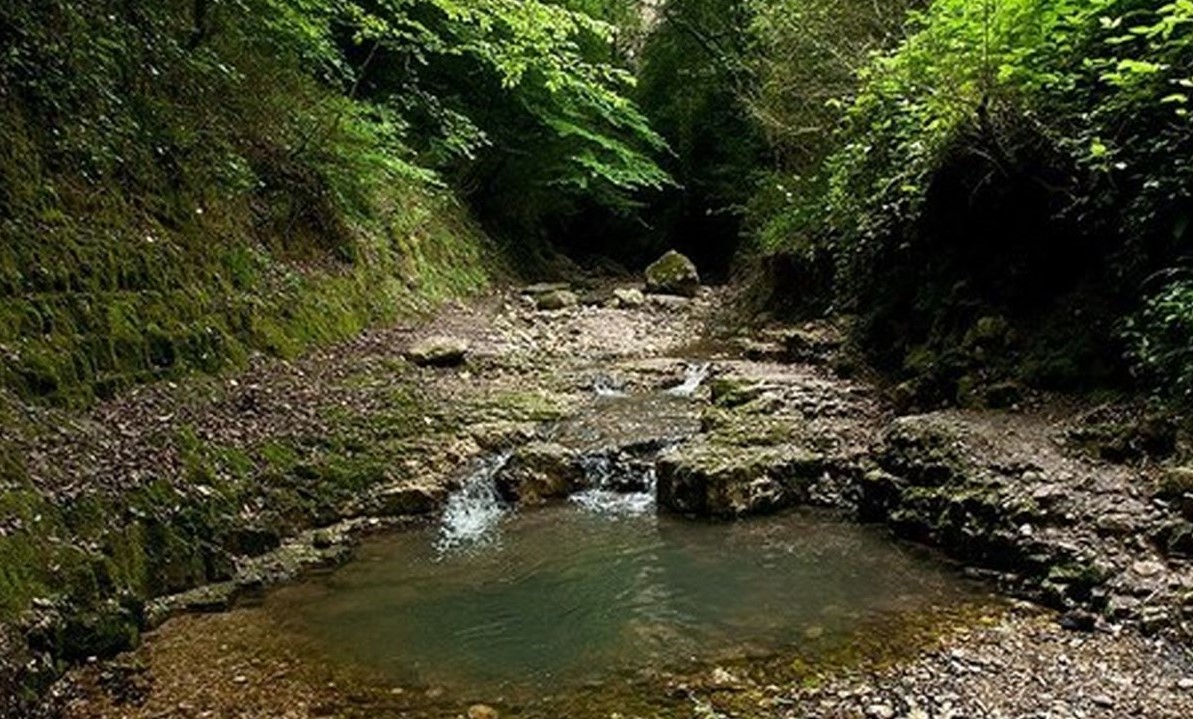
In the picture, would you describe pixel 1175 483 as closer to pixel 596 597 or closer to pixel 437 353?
pixel 596 597

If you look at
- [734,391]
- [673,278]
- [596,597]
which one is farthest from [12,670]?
[673,278]

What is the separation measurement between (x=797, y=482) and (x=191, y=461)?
15.7ft

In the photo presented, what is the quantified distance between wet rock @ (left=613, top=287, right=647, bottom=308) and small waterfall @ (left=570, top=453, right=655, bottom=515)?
10.8 metres

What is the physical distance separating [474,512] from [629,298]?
12.2 metres

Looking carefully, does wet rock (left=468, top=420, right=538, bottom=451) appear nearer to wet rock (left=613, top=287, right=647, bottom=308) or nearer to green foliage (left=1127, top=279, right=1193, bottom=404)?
green foliage (left=1127, top=279, right=1193, bottom=404)

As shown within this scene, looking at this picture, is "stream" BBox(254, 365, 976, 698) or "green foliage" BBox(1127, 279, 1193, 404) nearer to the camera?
"stream" BBox(254, 365, 976, 698)

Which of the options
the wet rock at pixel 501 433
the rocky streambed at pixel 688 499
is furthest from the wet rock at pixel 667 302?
the wet rock at pixel 501 433

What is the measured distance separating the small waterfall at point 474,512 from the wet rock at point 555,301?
31.4 ft

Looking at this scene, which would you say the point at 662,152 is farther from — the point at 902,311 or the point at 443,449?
the point at 443,449

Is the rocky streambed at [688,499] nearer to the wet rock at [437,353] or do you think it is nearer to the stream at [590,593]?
the wet rock at [437,353]

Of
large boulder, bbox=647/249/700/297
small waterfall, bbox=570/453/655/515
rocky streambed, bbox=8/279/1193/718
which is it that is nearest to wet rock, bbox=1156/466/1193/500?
rocky streambed, bbox=8/279/1193/718

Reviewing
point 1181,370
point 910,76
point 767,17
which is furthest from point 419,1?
point 1181,370

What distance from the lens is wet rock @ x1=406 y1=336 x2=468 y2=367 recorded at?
436 inches

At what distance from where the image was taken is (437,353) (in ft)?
36.7
